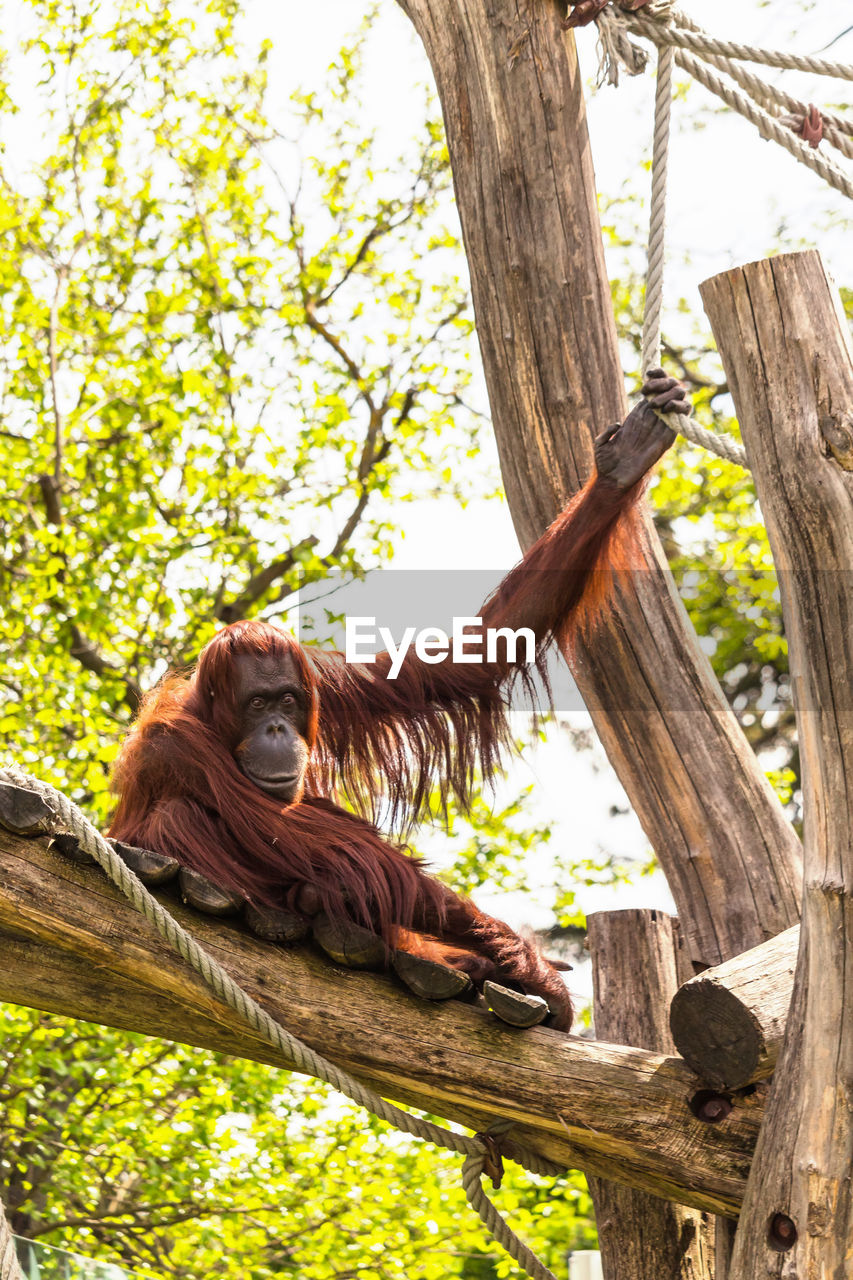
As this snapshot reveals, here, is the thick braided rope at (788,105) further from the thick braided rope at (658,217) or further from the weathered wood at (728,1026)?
the weathered wood at (728,1026)

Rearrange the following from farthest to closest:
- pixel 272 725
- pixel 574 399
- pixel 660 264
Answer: pixel 574 399
pixel 660 264
pixel 272 725

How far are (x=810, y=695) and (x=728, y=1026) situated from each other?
592 millimetres

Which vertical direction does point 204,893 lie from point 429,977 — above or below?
above

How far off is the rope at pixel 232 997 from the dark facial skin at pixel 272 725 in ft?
2.05

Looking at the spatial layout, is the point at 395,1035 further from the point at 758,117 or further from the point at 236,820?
the point at 758,117

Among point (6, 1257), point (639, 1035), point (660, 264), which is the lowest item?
point (6, 1257)

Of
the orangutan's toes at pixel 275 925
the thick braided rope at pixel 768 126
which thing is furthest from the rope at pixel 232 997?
the thick braided rope at pixel 768 126

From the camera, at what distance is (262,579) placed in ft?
24.3

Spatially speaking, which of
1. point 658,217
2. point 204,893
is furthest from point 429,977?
point 658,217

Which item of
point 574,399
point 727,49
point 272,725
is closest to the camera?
point 272,725

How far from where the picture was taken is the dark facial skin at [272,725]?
10.1ft

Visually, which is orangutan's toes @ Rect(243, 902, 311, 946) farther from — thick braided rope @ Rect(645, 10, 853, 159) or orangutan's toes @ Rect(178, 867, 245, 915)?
thick braided rope @ Rect(645, 10, 853, 159)

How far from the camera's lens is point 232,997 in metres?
2.36

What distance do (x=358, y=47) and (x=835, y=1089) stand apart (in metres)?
7.33
